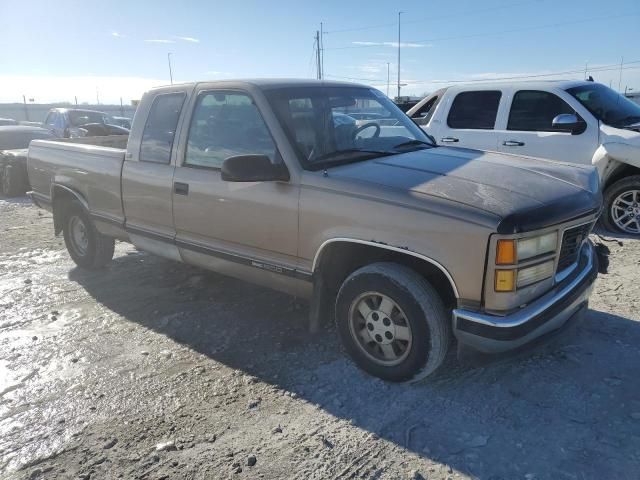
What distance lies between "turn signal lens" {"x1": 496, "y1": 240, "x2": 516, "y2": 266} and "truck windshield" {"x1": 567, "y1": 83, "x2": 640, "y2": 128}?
4.77 m

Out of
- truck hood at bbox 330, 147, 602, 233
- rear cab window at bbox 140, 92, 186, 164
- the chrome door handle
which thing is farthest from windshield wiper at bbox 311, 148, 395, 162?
rear cab window at bbox 140, 92, 186, 164

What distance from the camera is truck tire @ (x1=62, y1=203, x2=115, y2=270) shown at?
5.49 metres

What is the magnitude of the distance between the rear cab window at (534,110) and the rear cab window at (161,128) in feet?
15.1

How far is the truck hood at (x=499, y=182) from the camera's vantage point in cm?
279

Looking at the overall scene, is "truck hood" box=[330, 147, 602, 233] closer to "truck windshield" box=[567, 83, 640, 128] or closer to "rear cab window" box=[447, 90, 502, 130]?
"truck windshield" box=[567, 83, 640, 128]

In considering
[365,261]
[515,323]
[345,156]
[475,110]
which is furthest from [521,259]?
[475,110]

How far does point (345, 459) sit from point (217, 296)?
100 inches

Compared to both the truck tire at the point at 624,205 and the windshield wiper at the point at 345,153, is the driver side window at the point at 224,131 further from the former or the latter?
the truck tire at the point at 624,205

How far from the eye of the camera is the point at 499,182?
10.3ft

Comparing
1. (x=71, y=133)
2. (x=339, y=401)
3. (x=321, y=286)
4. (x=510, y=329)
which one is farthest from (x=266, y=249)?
(x=71, y=133)

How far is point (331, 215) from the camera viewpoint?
10.6 ft

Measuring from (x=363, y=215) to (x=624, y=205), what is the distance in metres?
4.72

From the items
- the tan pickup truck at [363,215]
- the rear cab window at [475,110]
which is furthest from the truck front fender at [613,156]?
the tan pickup truck at [363,215]

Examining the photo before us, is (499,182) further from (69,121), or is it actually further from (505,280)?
(69,121)
